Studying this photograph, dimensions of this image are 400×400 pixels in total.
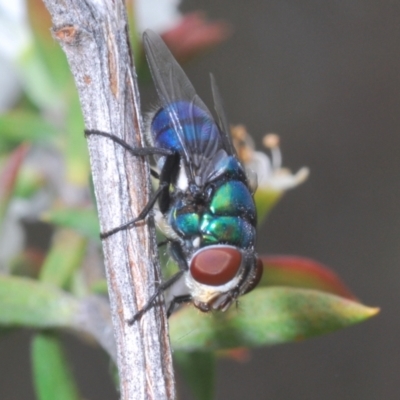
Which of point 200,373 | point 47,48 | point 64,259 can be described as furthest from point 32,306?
point 47,48

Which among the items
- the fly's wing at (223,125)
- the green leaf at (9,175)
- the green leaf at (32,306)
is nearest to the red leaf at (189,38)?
the fly's wing at (223,125)

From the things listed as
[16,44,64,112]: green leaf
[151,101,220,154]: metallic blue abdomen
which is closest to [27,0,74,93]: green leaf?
[16,44,64,112]: green leaf

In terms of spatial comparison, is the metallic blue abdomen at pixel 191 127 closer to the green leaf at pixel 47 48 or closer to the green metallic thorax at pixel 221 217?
the green metallic thorax at pixel 221 217

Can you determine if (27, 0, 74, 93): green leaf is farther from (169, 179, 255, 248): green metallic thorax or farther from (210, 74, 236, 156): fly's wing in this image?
(169, 179, 255, 248): green metallic thorax

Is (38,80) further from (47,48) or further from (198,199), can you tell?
(198,199)

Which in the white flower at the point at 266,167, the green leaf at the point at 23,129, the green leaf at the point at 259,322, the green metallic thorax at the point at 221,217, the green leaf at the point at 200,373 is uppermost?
the green leaf at the point at 23,129

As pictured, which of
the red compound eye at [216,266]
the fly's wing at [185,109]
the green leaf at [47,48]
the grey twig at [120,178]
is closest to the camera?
the grey twig at [120,178]
